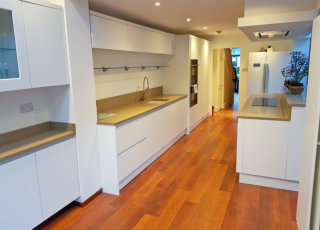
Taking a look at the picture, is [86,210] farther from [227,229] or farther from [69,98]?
[227,229]

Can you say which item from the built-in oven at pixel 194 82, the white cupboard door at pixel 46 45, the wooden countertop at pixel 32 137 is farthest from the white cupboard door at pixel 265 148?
the built-in oven at pixel 194 82

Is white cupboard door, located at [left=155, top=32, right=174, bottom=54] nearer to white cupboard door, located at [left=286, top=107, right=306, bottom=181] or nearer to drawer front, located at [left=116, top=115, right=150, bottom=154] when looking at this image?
drawer front, located at [left=116, top=115, right=150, bottom=154]

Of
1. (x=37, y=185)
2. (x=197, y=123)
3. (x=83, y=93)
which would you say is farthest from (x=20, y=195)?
(x=197, y=123)

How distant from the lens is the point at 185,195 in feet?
9.59

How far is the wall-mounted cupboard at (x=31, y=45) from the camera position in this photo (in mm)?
1928

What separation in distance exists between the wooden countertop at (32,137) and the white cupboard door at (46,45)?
0.51m

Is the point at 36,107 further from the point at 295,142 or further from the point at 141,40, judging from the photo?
the point at 295,142

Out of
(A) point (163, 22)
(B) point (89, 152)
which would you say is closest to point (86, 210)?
(B) point (89, 152)

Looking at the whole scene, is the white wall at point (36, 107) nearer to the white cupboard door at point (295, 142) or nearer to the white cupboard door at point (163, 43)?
the white cupboard door at point (163, 43)

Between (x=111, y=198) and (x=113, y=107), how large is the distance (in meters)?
1.47

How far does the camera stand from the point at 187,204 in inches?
108

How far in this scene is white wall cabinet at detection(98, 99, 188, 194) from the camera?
9.45ft

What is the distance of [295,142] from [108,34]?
261 cm

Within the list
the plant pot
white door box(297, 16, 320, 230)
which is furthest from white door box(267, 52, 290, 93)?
white door box(297, 16, 320, 230)
